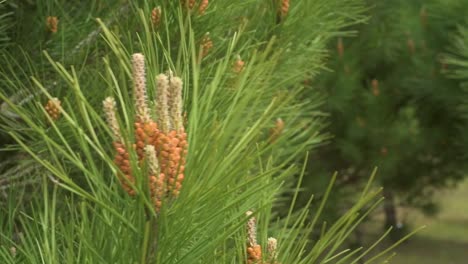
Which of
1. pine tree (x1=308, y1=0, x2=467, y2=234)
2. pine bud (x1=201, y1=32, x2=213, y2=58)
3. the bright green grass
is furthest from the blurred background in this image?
pine bud (x1=201, y1=32, x2=213, y2=58)

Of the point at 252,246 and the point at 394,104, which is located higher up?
the point at 252,246

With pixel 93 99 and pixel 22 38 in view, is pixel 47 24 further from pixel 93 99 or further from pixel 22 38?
pixel 93 99

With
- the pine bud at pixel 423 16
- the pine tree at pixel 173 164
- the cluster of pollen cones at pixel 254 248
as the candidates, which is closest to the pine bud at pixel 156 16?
the pine tree at pixel 173 164

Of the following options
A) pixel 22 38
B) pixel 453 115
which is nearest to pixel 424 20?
pixel 453 115

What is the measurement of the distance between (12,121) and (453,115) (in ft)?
9.45

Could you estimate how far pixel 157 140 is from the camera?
2.05 feet

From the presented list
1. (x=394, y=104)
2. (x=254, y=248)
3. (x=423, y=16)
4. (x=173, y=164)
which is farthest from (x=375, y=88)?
(x=173, y=164)

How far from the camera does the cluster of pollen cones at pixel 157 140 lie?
24.0 inches

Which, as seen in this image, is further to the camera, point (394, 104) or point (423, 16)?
point (394, 104)

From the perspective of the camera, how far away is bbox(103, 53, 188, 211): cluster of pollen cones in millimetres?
609

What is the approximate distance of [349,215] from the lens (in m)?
0.72

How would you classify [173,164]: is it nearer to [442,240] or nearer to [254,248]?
[254,248]

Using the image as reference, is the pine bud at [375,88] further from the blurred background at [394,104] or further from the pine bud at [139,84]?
the pine bud at [139,84]

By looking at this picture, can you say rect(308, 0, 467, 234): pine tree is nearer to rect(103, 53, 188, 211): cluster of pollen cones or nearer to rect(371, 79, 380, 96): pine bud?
rect(371, 79, 380, 96): pine bud
